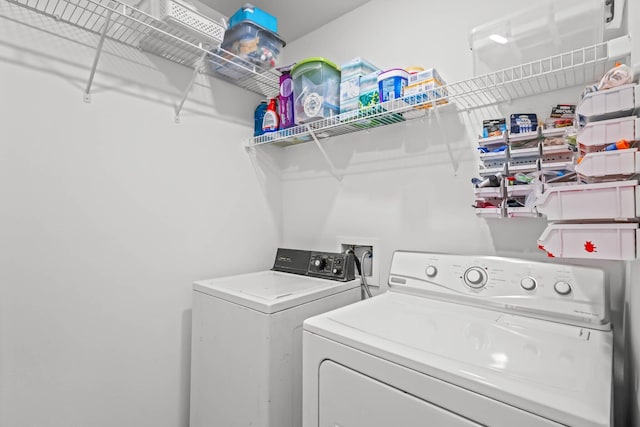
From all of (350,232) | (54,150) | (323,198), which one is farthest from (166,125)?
(350,232)

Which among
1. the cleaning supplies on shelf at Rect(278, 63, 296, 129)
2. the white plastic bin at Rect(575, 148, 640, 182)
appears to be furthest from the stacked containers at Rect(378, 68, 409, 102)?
the white plastic bin at Rect(575, 148, 640, 182)

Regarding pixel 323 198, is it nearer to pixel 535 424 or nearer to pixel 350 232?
pixel 350 232

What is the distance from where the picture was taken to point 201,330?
5.24 feet

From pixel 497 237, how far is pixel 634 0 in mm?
870

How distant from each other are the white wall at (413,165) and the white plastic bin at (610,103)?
0.51m

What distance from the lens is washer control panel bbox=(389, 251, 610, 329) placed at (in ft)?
3.41

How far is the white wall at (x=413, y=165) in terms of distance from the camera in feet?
4.54

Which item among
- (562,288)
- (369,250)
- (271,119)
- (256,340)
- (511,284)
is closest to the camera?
(562,288)

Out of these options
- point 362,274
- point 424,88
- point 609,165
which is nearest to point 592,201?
point 609,165

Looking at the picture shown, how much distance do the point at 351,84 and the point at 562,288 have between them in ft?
4.06

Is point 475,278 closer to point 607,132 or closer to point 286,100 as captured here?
point 607,132

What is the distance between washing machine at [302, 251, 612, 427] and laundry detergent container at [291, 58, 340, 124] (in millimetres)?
923

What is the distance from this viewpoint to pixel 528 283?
114 centimetres

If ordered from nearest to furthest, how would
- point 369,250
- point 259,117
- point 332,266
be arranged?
point 332,266 < point 369,250 < point 259,117
